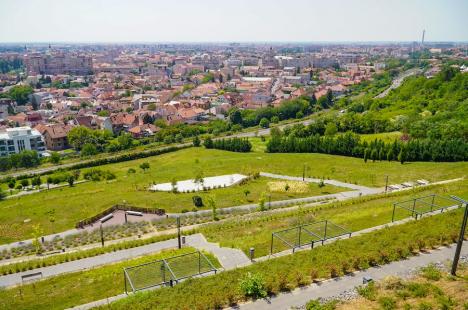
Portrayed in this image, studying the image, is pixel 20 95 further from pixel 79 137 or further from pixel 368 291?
pixel 368 291

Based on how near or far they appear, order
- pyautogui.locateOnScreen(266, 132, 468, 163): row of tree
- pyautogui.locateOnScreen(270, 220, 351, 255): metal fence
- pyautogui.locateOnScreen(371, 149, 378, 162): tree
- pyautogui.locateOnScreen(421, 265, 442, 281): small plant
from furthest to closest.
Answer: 1. pyautogui.locateOnScreen(371, 149, 378, 162): tree
2. pyautogui.locateOnScreen(266, 132, 468, 163): row of tree
3. pyautogui.locateOnScreen(270, 220, 351, 255): metal fence
4. pyautogui.locateOnScreen(421, 265, 442, 281): small plant

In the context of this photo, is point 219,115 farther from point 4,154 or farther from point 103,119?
point 4,154

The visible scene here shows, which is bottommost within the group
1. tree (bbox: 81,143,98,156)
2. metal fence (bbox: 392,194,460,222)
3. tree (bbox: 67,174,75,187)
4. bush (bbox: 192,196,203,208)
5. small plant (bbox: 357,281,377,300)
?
tree (bbox: 81,143,98,156)

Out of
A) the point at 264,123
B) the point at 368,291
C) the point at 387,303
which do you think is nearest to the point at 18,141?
the point at 264,123

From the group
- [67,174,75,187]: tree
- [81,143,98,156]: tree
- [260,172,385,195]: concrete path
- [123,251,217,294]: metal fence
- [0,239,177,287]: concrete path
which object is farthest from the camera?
[81,143,98,156]: tree

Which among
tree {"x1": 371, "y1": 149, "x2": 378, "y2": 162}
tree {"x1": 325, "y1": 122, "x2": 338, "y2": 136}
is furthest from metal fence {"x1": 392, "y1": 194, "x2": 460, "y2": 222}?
tree {"x1": 325, "y1": 122, "x2": 338, "y2": 136}

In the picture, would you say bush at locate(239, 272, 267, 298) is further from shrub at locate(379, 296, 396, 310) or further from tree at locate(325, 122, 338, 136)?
tree at locate(325, 122, 338, 136)

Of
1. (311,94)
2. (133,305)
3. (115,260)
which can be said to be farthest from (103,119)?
(133,305)

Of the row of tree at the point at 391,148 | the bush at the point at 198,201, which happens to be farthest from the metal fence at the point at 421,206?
the row of tree at the point at 391,148
